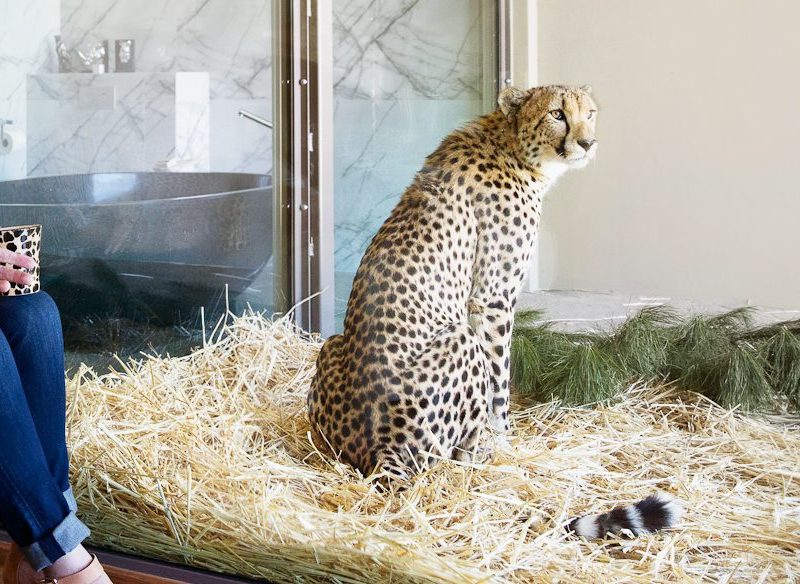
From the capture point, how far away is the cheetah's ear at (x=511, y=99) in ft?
4.74

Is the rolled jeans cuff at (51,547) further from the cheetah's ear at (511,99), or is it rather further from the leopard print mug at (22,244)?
the cheetah's ear at (511,99)

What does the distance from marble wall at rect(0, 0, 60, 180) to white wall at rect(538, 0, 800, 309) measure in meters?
1.40

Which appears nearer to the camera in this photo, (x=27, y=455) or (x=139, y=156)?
(x=27, y=455)

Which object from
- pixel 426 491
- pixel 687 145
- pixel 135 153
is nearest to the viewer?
pixel 687 145

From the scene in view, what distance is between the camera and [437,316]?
69.5 inches

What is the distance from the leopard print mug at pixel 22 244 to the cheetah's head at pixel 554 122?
0.85 meters

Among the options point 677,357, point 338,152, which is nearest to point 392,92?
point 338,152

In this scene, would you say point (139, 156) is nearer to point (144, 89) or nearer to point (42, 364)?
point (144, 89)

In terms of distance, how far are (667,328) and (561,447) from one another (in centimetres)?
34

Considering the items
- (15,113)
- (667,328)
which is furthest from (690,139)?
(15,113)

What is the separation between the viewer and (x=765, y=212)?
3.86ft

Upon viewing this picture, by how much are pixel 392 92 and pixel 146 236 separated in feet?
3.25

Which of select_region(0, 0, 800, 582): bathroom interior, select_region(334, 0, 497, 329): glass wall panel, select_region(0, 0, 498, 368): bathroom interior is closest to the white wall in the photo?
select_region(0, 0, 800, 582): bathroom interior

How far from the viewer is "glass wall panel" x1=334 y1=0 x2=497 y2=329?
1.48 metres
